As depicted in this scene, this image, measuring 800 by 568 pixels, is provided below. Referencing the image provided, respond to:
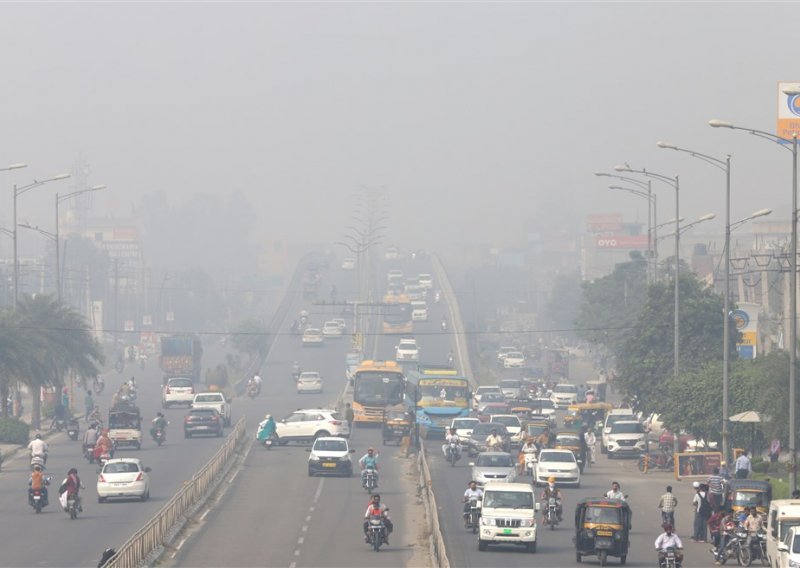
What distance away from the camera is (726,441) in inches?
1928

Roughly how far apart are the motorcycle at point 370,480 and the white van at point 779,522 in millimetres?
18141

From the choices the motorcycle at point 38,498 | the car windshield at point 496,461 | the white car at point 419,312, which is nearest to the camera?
the motorcycle at point 38,498

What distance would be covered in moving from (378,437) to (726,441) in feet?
86.6

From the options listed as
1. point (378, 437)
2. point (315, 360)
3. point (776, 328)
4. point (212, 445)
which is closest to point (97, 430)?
point (212, 445)

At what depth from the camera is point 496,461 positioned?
49.7 metres

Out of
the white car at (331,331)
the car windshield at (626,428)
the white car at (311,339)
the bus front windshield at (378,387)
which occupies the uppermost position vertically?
the white car at (331,331)

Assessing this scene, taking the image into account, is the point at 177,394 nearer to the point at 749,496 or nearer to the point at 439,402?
the point at 439,402

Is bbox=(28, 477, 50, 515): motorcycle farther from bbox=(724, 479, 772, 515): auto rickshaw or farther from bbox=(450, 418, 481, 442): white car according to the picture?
bbox=(450, 418, 481, 442): white car

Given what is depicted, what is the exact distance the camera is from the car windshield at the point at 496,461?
4962 centimetres

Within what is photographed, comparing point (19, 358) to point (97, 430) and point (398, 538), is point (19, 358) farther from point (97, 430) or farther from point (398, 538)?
point (398, 538)

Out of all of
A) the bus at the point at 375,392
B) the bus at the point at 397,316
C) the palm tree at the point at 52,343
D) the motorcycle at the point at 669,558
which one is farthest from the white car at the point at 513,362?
the motorcycle at the point at 669,558

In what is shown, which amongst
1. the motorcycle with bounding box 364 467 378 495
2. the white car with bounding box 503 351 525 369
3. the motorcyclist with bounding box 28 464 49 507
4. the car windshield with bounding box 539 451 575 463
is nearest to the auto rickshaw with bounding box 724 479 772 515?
the car windshield with bounding box 539 451 575 463

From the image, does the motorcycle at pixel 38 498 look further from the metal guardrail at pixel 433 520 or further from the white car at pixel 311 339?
the white car at pixel 311 339

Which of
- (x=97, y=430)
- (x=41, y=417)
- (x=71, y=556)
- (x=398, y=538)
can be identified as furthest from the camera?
(x=41, y=417)
